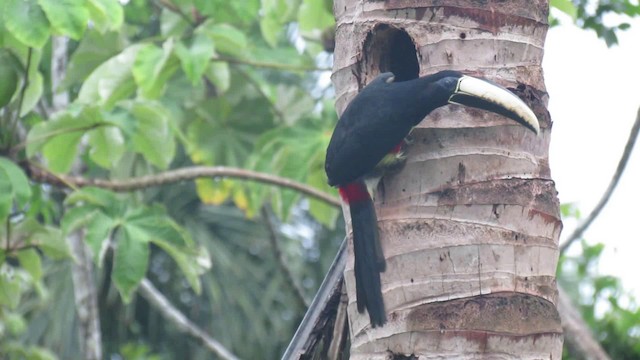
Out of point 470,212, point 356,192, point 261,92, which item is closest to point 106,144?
point 261,92

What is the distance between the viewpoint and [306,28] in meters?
3.85

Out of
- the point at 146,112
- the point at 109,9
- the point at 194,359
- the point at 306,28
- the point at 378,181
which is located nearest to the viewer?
the point at 378,181

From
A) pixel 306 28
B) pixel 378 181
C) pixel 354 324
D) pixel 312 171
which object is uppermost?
pixel 306 28

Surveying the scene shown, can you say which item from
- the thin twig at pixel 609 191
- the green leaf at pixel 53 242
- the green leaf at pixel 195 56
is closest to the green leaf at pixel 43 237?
the green leaf at pixel 53 242

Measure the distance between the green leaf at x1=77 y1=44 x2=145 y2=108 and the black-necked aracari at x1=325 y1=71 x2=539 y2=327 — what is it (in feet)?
4.64

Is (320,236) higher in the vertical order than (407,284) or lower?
higher

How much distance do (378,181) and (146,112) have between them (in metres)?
1.36

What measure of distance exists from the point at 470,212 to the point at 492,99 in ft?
0.78

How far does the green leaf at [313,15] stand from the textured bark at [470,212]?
1.32 m

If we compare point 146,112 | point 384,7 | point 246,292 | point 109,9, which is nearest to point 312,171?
point 146,112

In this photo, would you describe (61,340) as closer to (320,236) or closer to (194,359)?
(194,359)

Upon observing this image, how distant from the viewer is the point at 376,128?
2.27 meters

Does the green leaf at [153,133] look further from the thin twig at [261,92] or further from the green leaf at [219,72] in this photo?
the thin twig at [261,92]

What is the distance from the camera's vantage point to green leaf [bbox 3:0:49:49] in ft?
9.31
